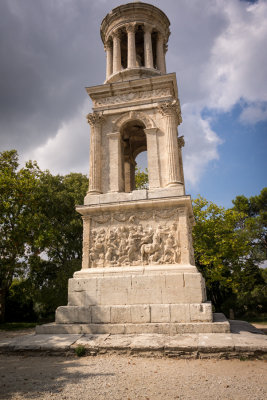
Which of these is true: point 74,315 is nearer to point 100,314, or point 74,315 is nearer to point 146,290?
point 100,314

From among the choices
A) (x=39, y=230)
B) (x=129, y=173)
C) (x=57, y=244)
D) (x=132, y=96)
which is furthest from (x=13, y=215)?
(x=132, y=96)

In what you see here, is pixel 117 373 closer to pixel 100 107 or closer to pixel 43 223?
pixel 100 107

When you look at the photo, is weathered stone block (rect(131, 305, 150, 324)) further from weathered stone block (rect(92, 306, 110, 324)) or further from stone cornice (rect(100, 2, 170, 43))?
stone cornice (rect(100, 2, 170, 43))

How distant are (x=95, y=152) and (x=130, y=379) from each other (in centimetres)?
798

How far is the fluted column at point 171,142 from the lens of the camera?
10.0 metres

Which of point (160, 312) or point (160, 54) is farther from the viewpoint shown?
point (160, 54)

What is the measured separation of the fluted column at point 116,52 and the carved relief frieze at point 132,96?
249 centimetres

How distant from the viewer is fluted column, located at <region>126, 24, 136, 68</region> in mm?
13047

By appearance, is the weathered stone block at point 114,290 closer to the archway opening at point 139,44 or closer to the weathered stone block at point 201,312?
the weathered stone block at point 201,312

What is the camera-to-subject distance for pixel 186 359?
612 cm

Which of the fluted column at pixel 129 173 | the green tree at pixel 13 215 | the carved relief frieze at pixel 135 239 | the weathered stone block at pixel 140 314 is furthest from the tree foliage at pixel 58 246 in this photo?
the weathered stone block at pixel 140 314

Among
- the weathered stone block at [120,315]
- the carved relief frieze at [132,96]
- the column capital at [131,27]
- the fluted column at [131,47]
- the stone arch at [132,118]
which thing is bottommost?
the weathered stone block at [120,315]

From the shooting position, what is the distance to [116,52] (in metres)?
13.7

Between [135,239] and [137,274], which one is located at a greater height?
[135,239]
